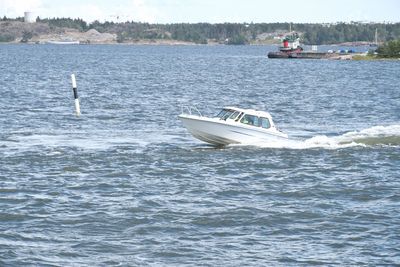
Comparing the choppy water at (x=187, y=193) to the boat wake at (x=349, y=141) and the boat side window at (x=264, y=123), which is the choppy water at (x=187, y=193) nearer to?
the boat wake at (x=349, y=141)

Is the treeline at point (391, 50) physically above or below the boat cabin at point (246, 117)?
below

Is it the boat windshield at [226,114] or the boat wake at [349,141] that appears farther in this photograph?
the boat wake at [349,141]

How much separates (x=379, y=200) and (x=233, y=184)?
6.03 meters

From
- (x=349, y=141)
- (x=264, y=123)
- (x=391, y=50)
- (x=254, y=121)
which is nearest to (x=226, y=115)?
(x=254, y=121)

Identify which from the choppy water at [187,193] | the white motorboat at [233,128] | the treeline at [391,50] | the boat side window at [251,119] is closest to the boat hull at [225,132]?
the white motorboat at [233,128]

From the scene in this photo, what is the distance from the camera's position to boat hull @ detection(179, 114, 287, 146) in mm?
47062

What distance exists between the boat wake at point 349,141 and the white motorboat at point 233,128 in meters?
0.48

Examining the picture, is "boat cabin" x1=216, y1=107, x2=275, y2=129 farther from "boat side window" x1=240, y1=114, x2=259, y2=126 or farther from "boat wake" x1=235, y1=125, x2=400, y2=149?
"boat wake" x1=235, y1=125, x2=400, y2=149

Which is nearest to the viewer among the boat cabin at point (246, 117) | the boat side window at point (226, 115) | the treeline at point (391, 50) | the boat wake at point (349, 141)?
the boat cabin at point (246, 117)

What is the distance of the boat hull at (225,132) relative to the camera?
47.1m

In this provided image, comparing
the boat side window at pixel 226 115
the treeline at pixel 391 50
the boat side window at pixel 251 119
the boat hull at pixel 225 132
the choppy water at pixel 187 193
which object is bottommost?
the treeline at pixel 391 50

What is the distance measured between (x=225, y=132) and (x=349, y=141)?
7.33 metres

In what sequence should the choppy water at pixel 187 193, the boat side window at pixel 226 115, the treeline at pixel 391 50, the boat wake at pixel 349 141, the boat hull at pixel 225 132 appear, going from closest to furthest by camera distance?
the choppy water at pixel 187 193
the boat hull at pixel 225 132
the boat side window at pixel 226 115
the boat wake at pixel 349 141
the treeline at pixel 391 50

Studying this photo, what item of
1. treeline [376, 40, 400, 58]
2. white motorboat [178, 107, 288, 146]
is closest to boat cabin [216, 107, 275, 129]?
white motorboat [178, 107, 288, 146]
